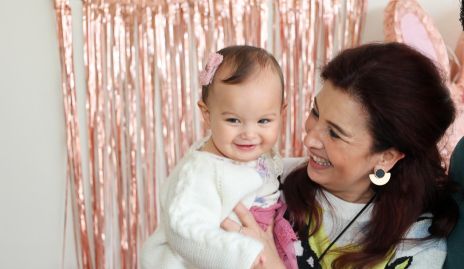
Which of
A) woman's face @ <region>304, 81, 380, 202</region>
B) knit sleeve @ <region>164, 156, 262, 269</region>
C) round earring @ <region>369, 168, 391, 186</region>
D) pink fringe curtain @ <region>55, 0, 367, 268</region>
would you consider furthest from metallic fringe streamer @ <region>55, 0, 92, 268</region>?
round earring @ <region>369, 168, 391, 186</region>

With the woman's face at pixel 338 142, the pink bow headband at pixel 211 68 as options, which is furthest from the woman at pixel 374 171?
the pink bow headband at pixel 211 68

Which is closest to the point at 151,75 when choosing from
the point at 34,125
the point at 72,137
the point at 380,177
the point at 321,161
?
the point at 72,137

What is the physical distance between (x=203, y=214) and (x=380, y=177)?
18.7 inches

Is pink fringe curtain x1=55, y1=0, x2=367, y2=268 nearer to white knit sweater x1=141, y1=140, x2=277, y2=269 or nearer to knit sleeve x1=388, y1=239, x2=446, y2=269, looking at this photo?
white knit sweater x1=141, y1=140, x2=277, y2=269

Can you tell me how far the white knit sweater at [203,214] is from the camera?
47.6 inches

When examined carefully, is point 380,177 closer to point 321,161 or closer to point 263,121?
point 321,161

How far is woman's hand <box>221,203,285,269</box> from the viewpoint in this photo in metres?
1.35

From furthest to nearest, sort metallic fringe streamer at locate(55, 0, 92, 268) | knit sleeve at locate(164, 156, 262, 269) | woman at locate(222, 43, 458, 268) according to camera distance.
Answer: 1. metallic fringe streamer at locate(55, 0, 92, 268)
2. woman at locate(222, 43, 458, 268)
3. knit sleeve at locate(164, 156, 262, 269)

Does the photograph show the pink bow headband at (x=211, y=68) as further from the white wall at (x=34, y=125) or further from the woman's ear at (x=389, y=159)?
the white wall at (x=34, y=125)

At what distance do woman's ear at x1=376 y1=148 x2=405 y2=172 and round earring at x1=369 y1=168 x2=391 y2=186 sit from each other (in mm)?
12

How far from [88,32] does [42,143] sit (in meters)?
0.49

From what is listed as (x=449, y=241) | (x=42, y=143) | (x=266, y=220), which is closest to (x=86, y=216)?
(x=42, y=143)

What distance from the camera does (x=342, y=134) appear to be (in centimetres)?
134

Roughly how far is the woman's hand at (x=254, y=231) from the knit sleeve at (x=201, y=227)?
0.16 ft
